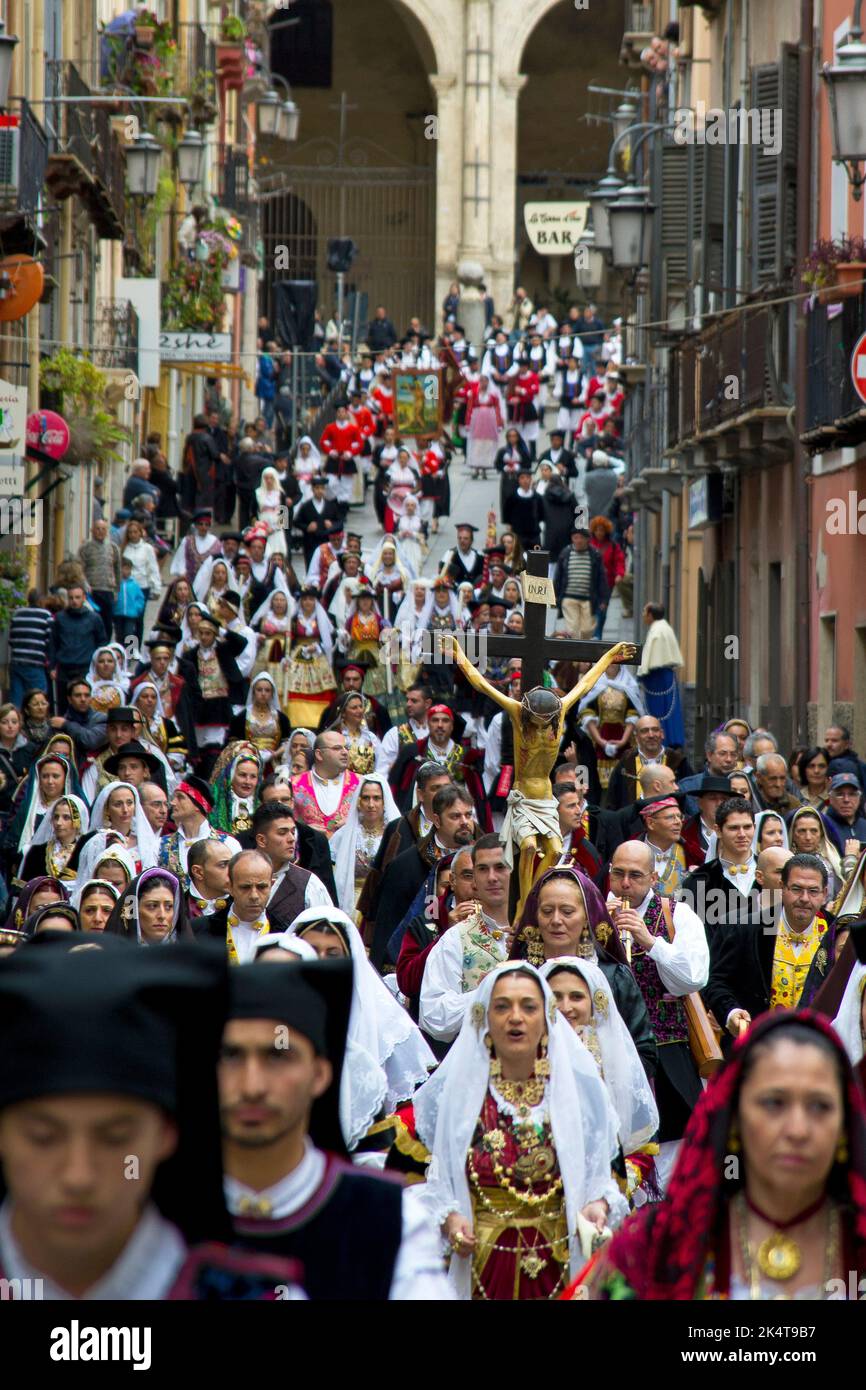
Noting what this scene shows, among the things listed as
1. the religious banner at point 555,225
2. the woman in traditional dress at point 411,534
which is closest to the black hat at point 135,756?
the woman in traditional dress at point 411,534

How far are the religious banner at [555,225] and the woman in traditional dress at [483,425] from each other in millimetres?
14865

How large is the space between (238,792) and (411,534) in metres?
16.7

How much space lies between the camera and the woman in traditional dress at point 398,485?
3152 cm

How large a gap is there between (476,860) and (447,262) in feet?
156

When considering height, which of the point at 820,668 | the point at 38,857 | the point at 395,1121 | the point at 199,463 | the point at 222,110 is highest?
the point at 222,110

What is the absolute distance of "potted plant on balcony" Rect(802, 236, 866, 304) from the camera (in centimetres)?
1850

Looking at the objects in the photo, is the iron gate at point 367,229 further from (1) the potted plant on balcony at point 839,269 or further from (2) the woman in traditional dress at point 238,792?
(2) the woman in traditional dress at point 238,792

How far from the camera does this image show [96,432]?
83.1 ft

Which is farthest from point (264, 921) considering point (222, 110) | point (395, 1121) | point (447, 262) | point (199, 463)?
point (447, 262)

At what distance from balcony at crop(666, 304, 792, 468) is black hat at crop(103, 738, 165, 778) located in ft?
27.4

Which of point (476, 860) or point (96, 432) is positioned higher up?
point (96, 432)

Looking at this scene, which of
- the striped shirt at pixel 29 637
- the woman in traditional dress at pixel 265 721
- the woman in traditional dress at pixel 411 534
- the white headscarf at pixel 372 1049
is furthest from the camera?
the woman in traditional dress at pixel 411 534

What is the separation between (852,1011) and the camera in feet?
23.6
